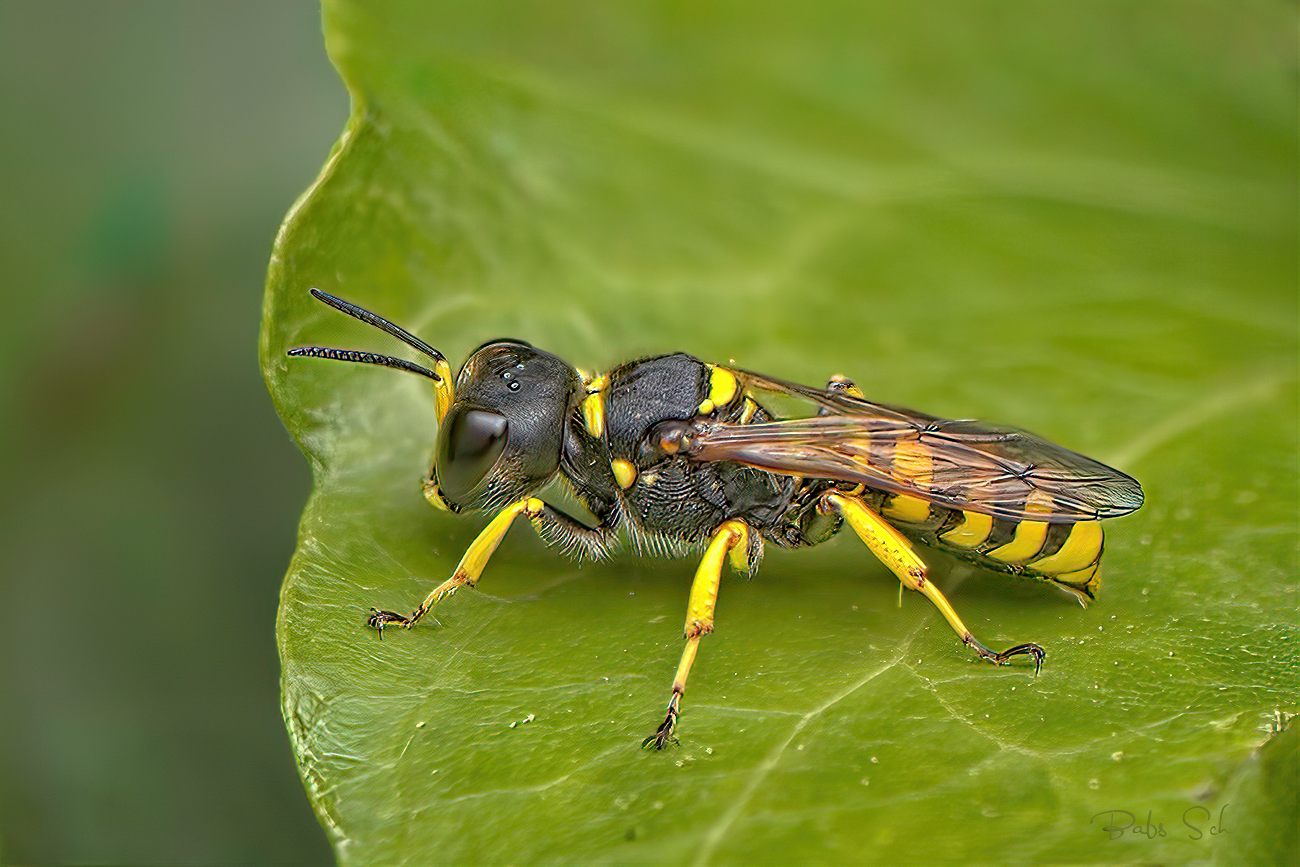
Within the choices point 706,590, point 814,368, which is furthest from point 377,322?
point 814,368

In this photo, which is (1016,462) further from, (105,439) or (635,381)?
(105,439)

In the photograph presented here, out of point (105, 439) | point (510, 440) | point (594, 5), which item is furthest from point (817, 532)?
point (105, 439)

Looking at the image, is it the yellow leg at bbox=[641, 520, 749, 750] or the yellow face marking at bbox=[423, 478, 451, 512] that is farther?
the yellow face marking at bbox=[423, 478, 451, 512]

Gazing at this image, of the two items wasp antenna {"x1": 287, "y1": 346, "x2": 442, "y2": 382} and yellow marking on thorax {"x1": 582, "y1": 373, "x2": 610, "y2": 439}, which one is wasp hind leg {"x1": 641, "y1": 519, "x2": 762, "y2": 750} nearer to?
yellow marking on thorax {"x1": 582, "y1": 373, "x2": 610, "y2": 439}

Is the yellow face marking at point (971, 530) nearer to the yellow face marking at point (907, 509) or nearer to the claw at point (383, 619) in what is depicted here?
the yellow face marking at point (907, 509)

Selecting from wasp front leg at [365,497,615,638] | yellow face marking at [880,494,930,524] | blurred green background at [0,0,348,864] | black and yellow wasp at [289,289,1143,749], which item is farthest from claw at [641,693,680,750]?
blurred green background at [0,0,348,864]

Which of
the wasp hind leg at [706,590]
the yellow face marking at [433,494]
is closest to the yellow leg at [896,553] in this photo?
the wasp hind leg at [706,590]

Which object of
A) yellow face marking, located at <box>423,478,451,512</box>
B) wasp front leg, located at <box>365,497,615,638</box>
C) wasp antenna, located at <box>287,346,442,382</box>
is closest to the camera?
wasp front leg, located at <box>365,497,615,638</box>
